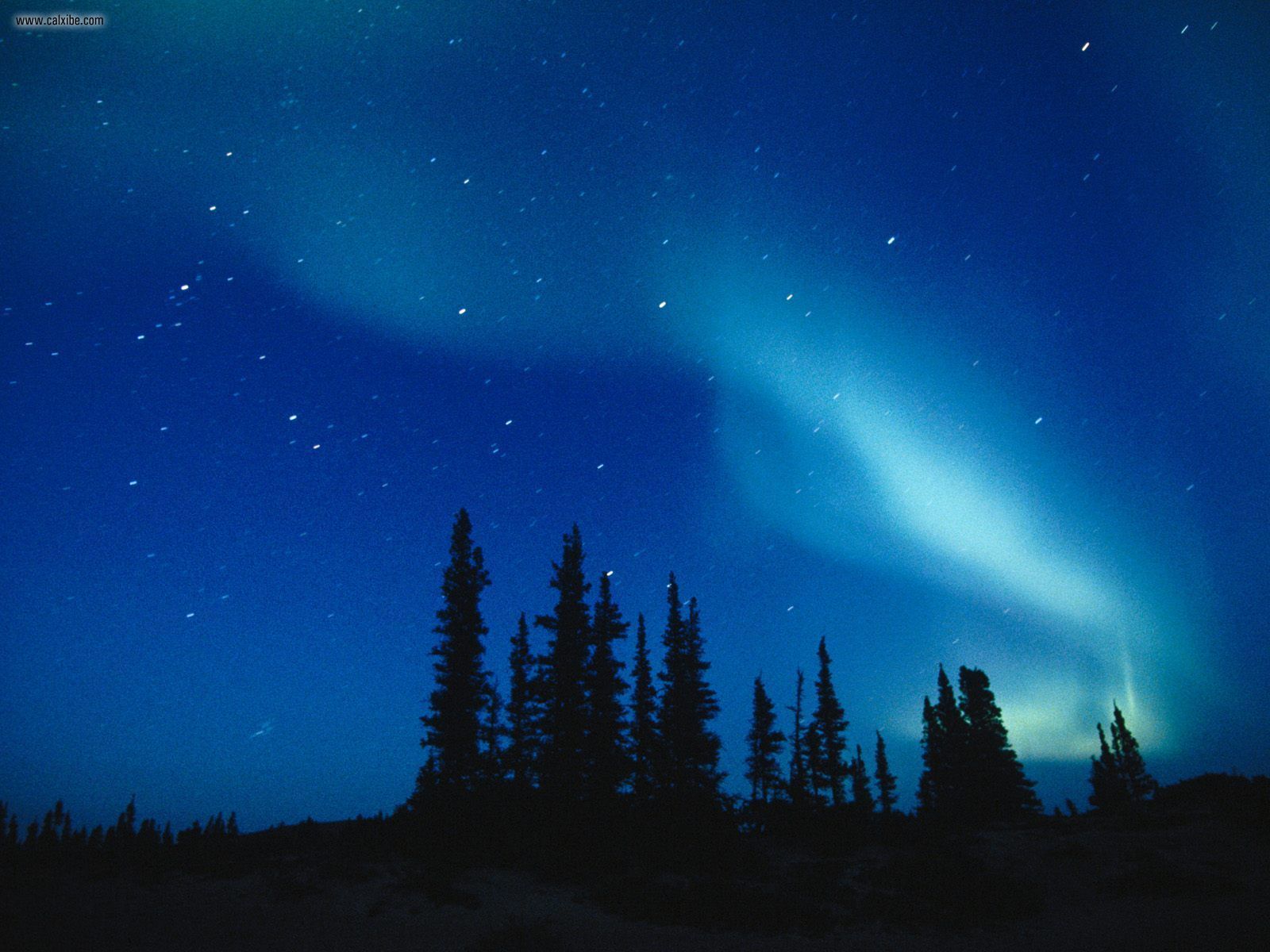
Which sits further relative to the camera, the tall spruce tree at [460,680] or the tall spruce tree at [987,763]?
the tall spruce tree at [987,763]

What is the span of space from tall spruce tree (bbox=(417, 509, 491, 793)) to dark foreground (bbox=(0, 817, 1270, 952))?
19.9 ft

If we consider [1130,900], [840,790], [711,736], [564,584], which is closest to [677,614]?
[711,736]

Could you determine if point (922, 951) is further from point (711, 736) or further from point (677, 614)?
point (677, 614)

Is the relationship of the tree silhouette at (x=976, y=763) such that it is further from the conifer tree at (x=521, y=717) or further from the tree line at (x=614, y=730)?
the conifer tree at (x=521, y=717)

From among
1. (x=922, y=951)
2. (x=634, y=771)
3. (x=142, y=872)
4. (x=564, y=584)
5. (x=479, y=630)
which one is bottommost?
(x=922, y=951)

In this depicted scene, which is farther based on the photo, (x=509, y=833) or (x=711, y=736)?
(x=711, y=736)

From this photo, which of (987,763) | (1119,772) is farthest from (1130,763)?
(987,763)

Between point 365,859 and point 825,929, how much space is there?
1391 centimetres

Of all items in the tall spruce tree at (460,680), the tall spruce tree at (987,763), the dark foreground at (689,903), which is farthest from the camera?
the tall spruce tree at (987,763)

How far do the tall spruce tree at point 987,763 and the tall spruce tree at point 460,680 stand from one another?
35.2 metres

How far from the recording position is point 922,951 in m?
15.3

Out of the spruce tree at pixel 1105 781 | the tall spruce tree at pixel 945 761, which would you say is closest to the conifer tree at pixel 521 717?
the tall spruce tree at pixel 945 761

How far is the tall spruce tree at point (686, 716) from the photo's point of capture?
3406cm

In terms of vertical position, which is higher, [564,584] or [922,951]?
[564,584]
